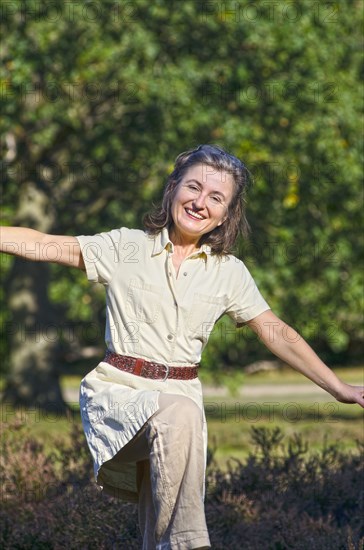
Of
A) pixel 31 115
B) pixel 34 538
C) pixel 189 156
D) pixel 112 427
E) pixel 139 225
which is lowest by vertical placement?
pixel 34 538

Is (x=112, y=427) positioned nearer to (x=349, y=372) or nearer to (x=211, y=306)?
(x=211, y=306)

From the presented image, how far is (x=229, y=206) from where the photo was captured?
4812 mm

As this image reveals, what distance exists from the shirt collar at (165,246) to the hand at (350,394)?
0.78 m

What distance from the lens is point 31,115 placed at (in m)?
15.8

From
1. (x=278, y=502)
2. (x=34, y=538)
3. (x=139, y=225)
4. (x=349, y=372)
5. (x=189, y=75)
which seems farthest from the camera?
(x=349, y=372)

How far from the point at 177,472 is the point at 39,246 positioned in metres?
0.97

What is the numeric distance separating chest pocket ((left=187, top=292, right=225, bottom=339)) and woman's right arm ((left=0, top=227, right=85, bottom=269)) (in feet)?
1.50

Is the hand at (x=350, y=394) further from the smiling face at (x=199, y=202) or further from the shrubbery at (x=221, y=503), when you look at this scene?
the smiling face at (x=199, y=202)

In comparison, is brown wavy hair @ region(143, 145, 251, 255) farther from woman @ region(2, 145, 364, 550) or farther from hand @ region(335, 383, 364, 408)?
hand @ region(335, 383, 364, 408)

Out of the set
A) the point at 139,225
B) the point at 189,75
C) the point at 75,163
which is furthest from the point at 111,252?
the point at 75,163

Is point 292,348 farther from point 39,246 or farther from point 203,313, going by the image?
point 39,246

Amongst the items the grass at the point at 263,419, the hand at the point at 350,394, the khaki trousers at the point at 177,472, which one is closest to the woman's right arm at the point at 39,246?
the khaki trousers at the point at 177,472

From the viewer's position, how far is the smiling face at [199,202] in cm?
465

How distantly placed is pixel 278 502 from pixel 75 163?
1182cm
